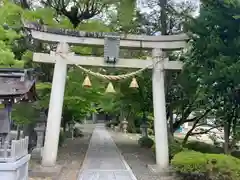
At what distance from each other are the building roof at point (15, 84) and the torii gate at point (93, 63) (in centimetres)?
364

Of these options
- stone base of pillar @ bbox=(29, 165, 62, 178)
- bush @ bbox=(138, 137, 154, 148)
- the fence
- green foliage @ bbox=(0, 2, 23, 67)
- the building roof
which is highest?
green foliage @ bbox=(0, 2, 23, 67)

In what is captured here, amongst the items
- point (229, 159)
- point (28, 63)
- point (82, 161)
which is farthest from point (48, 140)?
point (229, 159)

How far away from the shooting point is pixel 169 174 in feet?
41.9

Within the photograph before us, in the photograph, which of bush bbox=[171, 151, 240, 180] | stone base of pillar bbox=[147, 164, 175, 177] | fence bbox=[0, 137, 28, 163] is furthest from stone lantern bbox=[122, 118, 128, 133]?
fence bbox=[0, 137, 28, 163]

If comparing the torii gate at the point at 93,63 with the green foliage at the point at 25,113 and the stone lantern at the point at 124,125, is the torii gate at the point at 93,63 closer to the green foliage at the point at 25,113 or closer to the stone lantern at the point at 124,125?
the green foliage at the point at 25,113

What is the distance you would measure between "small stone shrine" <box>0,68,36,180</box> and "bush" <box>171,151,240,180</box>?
5.18 metres

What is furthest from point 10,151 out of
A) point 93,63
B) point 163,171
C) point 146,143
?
point 146,143

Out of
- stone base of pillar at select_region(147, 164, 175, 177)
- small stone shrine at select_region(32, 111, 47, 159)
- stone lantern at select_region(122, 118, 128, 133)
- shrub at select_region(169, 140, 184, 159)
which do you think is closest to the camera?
stone base of pillar at select_region(147, 164, 175, 177)

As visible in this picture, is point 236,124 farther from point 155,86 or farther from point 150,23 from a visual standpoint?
point 150,23

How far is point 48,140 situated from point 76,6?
9.73m

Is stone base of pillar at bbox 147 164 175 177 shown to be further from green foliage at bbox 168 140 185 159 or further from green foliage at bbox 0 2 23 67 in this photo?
green foliage at bbox 0 2 23 67

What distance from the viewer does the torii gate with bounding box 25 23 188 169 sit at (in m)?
13.5

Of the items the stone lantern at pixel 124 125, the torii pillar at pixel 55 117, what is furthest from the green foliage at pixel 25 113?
the stone lantern at pixel 124 125

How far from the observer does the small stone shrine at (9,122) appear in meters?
8.52
